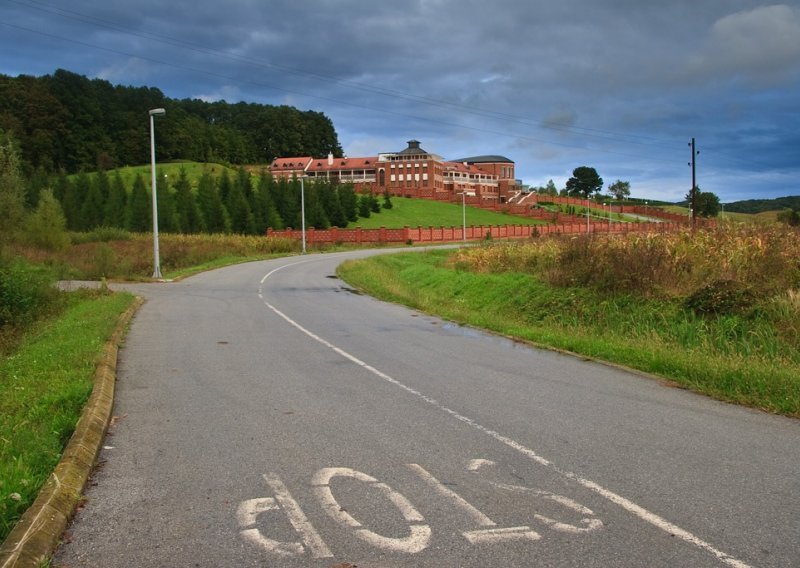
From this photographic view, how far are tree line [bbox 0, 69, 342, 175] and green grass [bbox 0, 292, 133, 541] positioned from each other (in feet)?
407

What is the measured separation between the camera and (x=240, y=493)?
505cm

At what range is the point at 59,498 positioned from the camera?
→ 469cm

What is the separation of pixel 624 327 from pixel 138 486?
1165 centimetres

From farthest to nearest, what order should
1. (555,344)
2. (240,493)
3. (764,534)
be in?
(555,344) → (240,493) → (764,534)

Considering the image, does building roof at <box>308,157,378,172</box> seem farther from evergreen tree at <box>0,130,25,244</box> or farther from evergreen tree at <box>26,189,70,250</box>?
evergreen tree at <box>0,130,25,244</box>

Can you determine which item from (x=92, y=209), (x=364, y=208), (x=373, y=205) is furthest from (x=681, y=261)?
(x=92, y=209)

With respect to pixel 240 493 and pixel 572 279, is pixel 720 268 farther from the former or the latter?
pixel 240 493

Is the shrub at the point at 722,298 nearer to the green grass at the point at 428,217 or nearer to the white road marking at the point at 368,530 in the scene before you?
the white road marking at the point at 368,530

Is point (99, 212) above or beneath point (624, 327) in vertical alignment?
above

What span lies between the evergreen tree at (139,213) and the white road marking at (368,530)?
81.9 meters

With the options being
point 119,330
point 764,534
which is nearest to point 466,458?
point 764,534

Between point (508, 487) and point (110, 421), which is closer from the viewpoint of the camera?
point (508, 487)

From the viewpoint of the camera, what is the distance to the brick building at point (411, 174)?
138 meters

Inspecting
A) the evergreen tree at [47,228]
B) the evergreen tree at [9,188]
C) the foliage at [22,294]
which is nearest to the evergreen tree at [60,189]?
the evergreen tree at [47,228]
